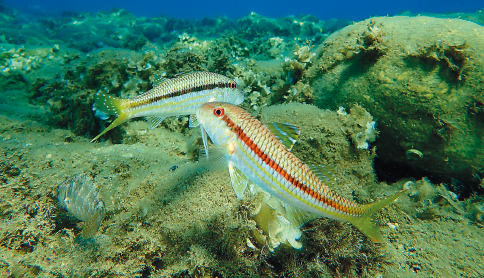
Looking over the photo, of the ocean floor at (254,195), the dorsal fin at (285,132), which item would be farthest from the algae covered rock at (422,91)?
the dorsal fin at (285,132)

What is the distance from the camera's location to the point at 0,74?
819cm

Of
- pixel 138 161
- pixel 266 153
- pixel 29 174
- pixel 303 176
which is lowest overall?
pixel 138 161

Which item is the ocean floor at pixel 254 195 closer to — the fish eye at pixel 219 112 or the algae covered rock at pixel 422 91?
the algae covered rock at pixel 422 91

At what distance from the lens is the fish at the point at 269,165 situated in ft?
5.99

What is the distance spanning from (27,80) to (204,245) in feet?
34.2

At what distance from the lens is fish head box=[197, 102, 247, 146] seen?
191 cm

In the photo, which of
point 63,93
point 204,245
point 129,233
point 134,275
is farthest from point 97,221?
point 63,93

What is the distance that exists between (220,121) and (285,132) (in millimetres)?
Result: 630

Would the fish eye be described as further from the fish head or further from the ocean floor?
the ocean floor

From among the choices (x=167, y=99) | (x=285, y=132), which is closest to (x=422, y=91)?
(x=285, y=132)

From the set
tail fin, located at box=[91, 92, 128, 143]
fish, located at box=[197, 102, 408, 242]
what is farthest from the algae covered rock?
tail fin, located at box=[91, 92, 128, 143]

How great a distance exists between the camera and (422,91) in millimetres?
3953

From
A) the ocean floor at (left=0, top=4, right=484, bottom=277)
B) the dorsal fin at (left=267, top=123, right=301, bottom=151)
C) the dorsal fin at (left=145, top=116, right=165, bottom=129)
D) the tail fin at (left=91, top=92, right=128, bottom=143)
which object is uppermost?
the dorsal fin at (left=267, top=123, right=301, bottom=151)

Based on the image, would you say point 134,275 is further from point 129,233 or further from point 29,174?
point 29,174
